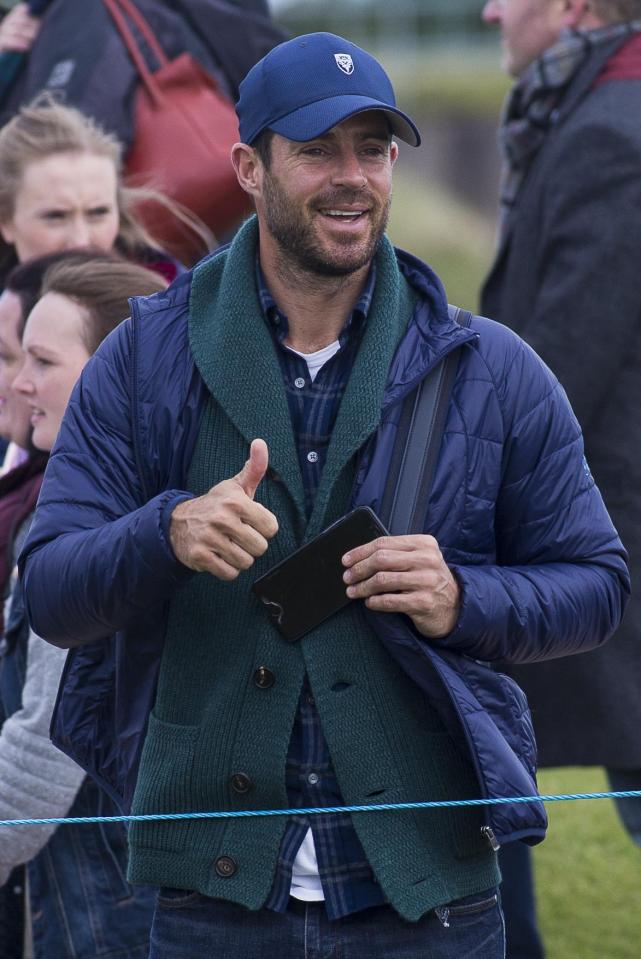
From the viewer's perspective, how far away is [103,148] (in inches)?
154

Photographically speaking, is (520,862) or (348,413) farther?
(520,862)

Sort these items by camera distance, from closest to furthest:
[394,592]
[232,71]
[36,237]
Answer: [394,592] < [36,237] < [232,71]

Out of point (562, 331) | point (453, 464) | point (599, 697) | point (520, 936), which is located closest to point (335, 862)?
point (453, 464)

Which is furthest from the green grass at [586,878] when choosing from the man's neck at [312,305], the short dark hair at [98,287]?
the man's neck at [312,305]

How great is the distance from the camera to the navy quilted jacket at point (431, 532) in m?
2.16

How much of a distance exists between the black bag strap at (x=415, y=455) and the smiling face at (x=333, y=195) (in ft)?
0.68

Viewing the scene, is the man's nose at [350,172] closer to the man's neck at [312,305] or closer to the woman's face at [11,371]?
the man's neck at [312,305]

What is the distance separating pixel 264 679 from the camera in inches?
87.3

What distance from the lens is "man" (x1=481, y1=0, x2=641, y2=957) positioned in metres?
3.58

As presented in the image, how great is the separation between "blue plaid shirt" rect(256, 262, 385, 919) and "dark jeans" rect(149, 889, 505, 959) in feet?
0.11

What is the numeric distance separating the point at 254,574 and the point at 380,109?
26.7 inches

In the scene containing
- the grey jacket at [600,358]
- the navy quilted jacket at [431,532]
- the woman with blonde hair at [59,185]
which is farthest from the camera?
the woman with blonde hair at [59,185]

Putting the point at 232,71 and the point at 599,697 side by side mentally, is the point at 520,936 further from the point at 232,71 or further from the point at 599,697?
the point at 232,71

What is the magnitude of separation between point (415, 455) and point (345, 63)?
0.57m
